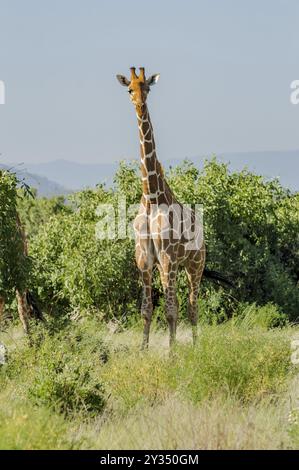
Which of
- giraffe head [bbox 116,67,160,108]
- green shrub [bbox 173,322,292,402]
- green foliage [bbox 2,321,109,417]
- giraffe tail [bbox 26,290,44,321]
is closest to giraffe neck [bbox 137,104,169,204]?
giraffe head [bbox 116,67,160,108]

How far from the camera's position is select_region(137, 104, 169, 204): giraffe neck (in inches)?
531

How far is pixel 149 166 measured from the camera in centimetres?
1372

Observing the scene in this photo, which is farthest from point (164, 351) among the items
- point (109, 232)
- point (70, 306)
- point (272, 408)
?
point (70, 306)

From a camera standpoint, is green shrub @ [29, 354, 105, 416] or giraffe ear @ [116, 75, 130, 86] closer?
green shrub @ [29, 354, 105, 416]

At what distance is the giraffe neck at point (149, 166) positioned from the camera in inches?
531

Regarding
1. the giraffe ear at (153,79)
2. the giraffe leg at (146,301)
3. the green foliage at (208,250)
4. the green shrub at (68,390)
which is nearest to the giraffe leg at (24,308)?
the giraffe leg at (146,301)

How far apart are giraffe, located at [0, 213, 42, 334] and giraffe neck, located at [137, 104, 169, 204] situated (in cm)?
179

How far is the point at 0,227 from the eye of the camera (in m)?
13.1

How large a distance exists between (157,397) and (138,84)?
15.3ft

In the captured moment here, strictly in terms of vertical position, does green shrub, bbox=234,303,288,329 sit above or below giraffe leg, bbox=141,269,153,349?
below

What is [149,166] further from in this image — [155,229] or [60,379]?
[60,379]

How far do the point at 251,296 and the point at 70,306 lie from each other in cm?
359

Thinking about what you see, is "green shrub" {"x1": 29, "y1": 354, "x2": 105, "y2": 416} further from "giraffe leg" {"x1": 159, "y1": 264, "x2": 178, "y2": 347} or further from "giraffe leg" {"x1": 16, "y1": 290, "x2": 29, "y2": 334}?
"giraffe leg" {"x1": 16, "y1": 290, "x2": 29, "y2": 334}

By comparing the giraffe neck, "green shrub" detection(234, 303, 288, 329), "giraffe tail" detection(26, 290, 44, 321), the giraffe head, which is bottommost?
"green shrub" detection(234, 303, 288, 329)
